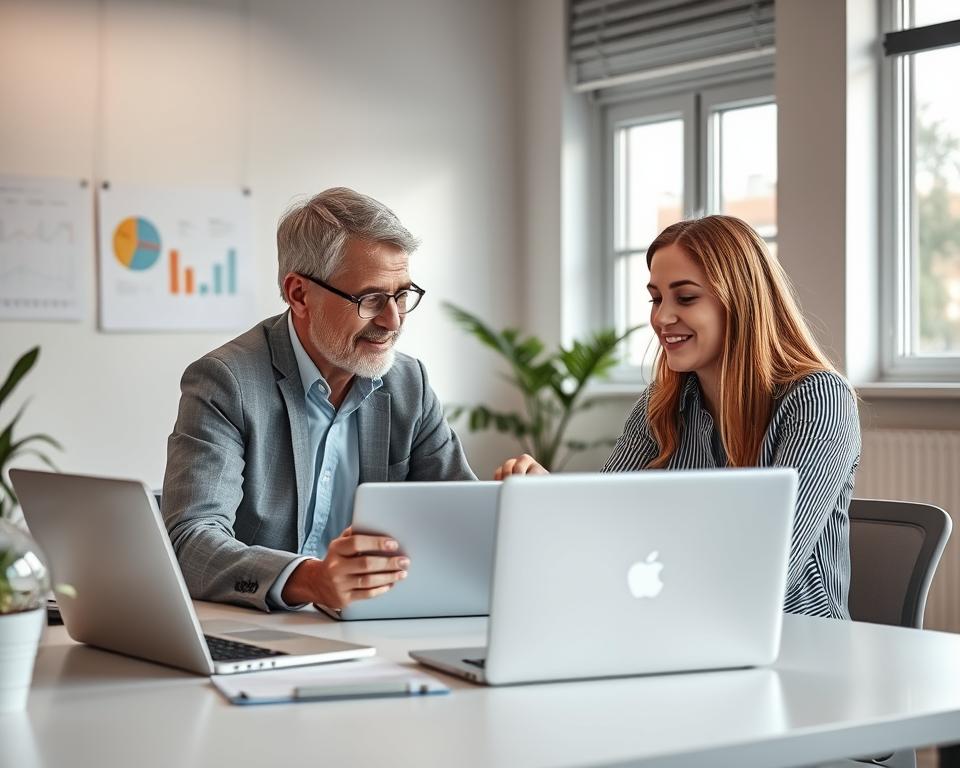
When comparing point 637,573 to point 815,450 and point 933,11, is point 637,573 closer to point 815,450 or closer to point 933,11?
point 815,450

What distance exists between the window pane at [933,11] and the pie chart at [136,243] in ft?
9.04

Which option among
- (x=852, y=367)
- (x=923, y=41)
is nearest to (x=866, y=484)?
(x=852, y=367)

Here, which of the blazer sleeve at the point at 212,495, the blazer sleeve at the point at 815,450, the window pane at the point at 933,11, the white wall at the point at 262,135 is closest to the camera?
the blazer sleeve at the point at 212,495

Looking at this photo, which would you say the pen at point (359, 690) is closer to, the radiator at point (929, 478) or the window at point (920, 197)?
the radiator at point (929, 478)

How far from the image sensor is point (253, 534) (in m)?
2.27

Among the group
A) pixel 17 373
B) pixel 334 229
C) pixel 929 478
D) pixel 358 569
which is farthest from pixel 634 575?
pixel 17 373

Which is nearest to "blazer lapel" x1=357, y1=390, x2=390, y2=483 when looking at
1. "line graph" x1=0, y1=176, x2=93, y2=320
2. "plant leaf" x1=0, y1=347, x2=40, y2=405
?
"plant leaf" x1=0, y1=347, x2=40, y2=405

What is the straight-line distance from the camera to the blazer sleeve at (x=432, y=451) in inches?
99.8

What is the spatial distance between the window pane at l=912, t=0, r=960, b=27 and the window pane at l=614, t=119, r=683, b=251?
45.5 inches

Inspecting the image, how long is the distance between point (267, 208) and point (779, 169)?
1916 mm

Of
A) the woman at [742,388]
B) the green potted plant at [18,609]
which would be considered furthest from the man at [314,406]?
the green potted plant at [18,609]

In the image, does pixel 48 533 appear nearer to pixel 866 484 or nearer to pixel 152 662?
pixel 152 662

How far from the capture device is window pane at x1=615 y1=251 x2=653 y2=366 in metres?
5.46

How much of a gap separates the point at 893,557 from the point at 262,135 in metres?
3.50
